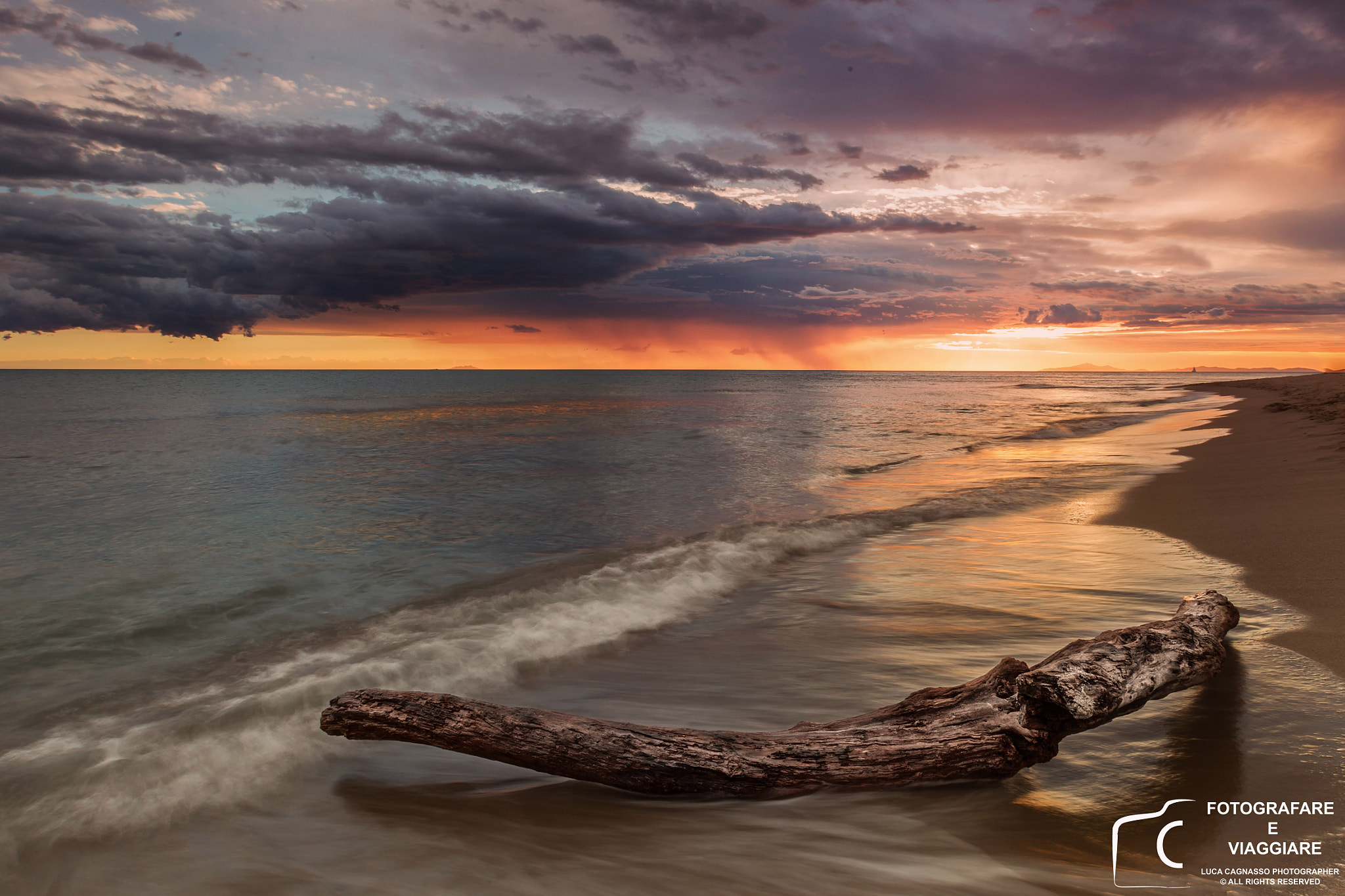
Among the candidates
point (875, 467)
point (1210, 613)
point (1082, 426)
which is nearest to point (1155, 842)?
point (1210, 613)

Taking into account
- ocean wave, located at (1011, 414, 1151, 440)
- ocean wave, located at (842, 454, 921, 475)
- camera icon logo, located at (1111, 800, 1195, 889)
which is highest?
ocean wave, located at (1011, 414, 1151, 440)

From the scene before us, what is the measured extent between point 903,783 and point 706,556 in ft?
19.2

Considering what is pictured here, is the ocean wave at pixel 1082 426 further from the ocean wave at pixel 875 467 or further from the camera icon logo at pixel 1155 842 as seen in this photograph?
the camera icon logo at pixel 1155 842

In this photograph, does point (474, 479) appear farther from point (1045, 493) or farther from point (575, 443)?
point (1045, 493)

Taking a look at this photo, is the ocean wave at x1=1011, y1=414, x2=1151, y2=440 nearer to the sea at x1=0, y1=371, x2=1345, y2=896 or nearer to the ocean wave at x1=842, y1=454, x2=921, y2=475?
the ocean wave at x1=842, y1=454, x2=921, y2=475

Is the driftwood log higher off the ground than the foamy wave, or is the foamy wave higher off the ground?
the driftwood log

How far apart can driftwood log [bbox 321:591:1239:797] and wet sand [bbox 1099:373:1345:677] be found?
7.66 feet

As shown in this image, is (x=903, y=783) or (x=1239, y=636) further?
(x=1239, y=636)

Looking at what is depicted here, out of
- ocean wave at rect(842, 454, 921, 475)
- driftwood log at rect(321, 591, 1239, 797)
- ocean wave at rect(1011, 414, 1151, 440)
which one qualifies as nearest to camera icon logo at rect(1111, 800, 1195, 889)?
driftwood log at rect(321, 591, 1239, 797)

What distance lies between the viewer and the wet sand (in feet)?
17.1

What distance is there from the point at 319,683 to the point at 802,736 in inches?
150

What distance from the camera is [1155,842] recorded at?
8.75ft

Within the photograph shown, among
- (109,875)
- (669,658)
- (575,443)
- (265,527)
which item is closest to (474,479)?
(265,527)

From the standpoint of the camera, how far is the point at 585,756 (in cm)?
311
